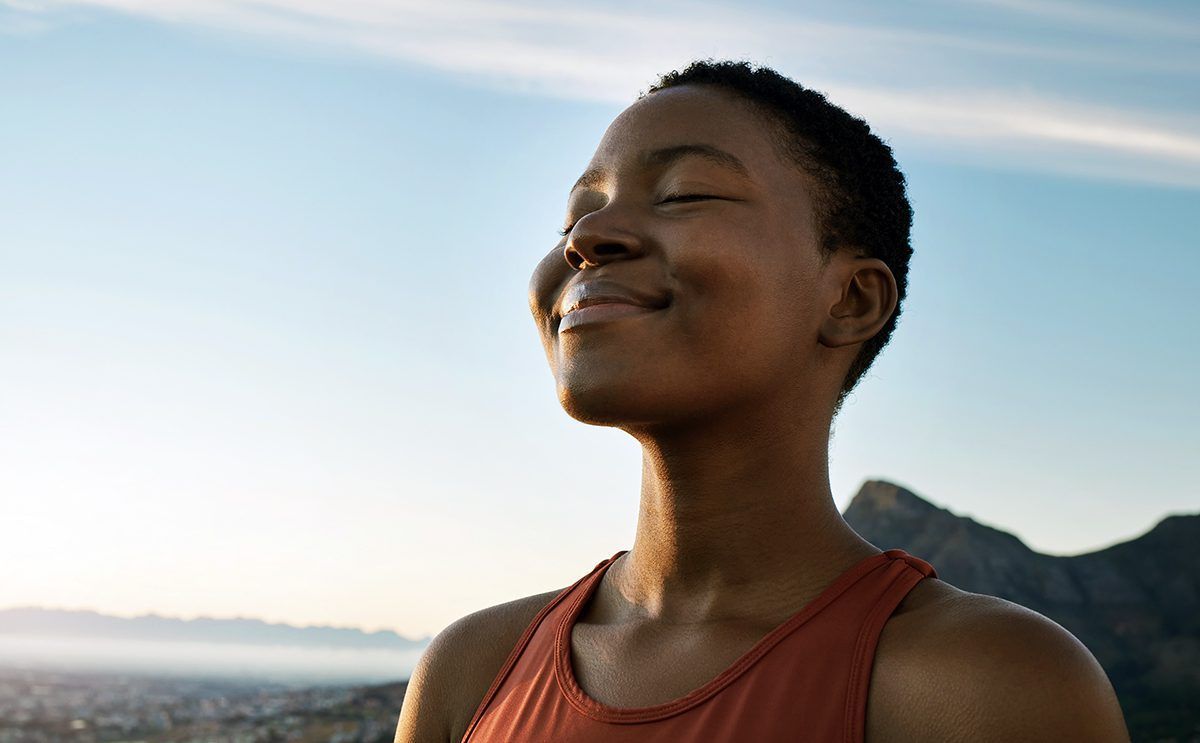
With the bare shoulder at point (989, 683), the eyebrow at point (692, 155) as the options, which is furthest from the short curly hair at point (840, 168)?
the bare shoulder at point (989, 683)

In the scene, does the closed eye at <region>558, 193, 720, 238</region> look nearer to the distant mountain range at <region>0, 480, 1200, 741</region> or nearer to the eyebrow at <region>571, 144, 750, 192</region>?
the eyebrow at <region>571, 144, 750, 192</region>

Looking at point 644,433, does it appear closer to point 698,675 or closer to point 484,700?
point 698,675

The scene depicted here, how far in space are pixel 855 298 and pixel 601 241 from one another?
2.04 ft

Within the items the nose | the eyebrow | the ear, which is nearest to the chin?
the nose

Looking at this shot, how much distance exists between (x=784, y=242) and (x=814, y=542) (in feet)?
2.11

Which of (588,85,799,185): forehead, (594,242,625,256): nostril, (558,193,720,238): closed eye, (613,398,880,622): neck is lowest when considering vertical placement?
(613,398,880,622): neck

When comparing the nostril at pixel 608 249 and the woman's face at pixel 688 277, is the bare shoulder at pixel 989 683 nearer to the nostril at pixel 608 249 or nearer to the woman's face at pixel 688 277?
the woman's face at pixel 688 277

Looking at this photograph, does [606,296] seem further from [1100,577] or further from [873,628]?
[1100,577]

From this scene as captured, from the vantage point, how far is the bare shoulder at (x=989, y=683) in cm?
207

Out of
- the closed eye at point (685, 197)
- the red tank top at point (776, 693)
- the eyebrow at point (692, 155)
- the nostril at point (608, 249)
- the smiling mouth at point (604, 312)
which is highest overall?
the eyebrow at point (692, 155)

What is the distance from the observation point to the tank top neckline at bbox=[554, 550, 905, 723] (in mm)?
2324

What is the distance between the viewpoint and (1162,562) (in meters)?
22.9

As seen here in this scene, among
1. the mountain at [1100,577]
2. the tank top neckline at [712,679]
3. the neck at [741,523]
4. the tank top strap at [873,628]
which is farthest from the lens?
the mountain at [1100,577]

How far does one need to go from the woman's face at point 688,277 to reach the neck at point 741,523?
0.10 meters
